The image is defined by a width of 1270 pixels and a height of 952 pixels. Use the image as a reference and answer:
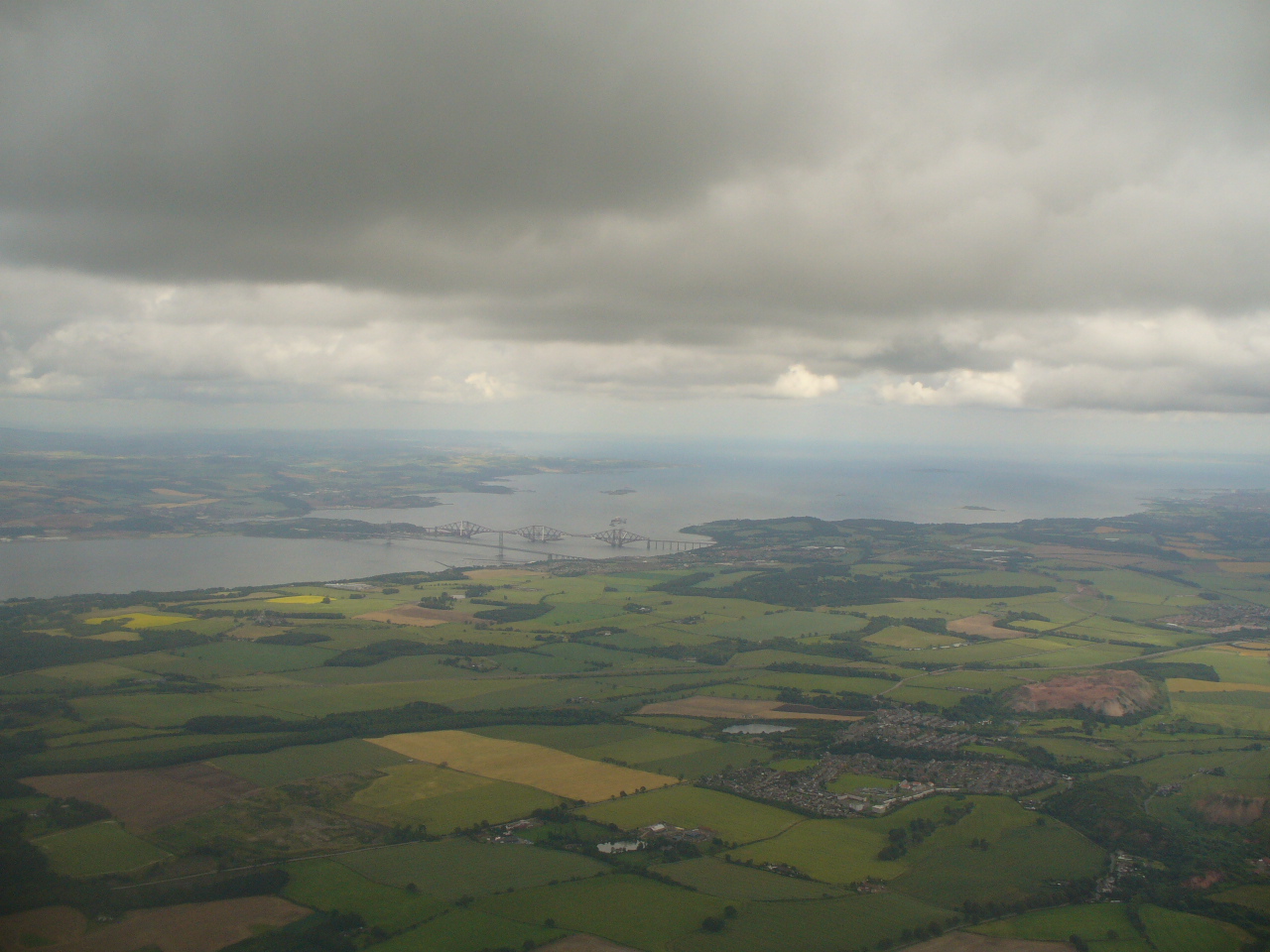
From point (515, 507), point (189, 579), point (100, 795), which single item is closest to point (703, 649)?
point (100, 795)

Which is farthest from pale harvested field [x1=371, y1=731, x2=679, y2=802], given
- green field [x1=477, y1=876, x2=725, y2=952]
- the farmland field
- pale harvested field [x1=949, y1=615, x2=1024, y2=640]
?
pale harvested field [x1=949, y1=615, x2=1024, y2=640]

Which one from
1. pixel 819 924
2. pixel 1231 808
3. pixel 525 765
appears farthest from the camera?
pixel 525 765

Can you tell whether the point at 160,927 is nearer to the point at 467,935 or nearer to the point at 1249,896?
the point at 467,935

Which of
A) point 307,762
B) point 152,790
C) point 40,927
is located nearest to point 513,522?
point 307,762

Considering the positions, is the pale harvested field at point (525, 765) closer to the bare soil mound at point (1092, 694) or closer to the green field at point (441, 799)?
the green field at point (441, 799)

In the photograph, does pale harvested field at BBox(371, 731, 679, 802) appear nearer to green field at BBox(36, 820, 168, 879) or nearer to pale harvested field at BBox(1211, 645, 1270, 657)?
green field at BBox(36, 820, 168, 879)
